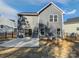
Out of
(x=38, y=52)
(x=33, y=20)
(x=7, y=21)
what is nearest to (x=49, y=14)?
(x=33, y=20)

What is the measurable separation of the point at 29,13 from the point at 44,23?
84 centimetres

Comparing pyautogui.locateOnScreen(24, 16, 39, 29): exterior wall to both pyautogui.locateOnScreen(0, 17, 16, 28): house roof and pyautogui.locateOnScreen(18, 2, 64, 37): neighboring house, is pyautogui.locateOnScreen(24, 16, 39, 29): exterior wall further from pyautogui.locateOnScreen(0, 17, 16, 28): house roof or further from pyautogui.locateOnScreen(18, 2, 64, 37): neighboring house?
pyautogui.locateOnScreen(0, 17, 16, 28): house roof

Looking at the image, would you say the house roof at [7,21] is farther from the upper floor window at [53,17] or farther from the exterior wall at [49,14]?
the upper floor window at [53,17]

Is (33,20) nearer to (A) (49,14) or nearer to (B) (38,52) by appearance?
(A) (49,14)

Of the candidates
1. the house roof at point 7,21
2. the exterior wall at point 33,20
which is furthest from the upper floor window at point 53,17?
the house roof at point 7,21

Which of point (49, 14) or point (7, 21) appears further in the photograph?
point (7, 21)

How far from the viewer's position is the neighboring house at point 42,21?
7668 mm

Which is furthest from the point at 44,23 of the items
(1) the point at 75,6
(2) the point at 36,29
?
(1) the point at 75,6

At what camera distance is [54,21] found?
7.84 metres

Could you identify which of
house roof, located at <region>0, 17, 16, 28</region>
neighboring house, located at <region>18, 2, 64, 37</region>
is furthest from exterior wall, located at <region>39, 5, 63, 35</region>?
house roof, located at <region>0, 17, 16, 28</region>

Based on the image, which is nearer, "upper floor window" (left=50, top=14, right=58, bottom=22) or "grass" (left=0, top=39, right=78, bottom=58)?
"grass" (left=0, top=39, right=78, bottom=58)

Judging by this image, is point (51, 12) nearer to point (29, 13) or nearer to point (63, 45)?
point (29, 13)

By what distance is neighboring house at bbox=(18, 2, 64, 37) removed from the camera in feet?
25.2

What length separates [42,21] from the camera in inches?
309
